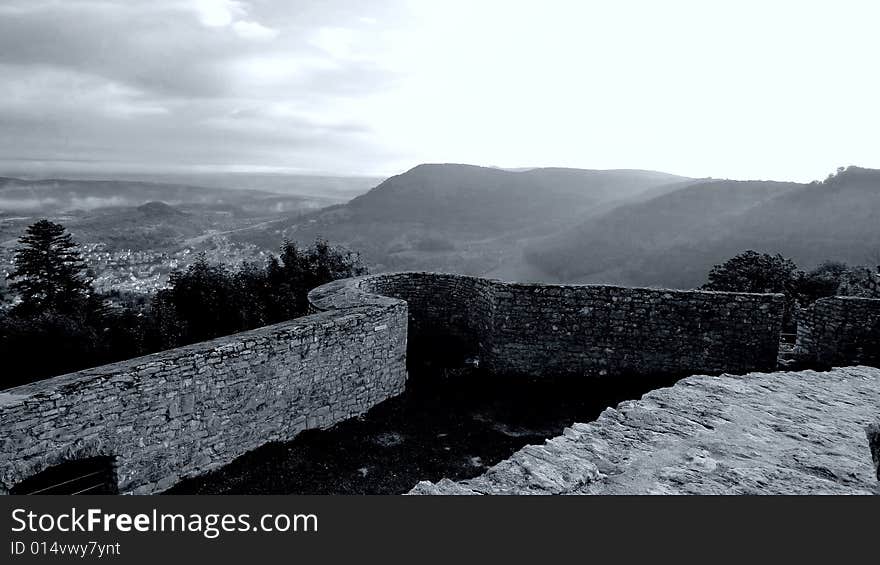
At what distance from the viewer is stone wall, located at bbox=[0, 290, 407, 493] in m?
6.36

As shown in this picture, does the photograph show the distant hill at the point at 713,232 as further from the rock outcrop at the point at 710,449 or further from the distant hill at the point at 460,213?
the rock outcrop at the point at 710,449

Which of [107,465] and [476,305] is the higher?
[476,305]

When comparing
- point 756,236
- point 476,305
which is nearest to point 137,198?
point 476,305

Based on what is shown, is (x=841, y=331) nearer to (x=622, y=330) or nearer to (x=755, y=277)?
(x=622, y=330)

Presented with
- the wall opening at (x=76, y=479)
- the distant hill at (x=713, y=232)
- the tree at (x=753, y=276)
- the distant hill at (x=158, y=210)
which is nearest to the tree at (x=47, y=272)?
the wall opening at (x=76, y=479)

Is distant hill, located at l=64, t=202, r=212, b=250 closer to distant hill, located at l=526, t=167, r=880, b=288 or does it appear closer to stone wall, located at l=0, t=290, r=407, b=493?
stone wall, located at l=0, t=290, r=407, b=493

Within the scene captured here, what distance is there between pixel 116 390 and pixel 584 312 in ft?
30.3

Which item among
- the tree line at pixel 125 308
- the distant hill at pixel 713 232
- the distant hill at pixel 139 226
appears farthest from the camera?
the distant hill at pixel 713 232

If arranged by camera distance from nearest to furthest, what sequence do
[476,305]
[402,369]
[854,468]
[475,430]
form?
[854,468] → [475,430] → [402,369] → [476,305]

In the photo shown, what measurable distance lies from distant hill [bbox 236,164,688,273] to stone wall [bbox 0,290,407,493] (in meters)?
58.8

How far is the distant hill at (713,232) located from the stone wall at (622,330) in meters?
44.9

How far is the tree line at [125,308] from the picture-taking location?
1792 centimetres

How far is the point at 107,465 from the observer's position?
7.00 meters
